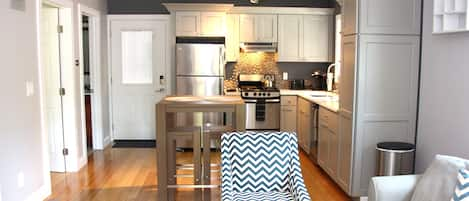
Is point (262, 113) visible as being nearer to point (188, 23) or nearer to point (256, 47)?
point (256, 47)

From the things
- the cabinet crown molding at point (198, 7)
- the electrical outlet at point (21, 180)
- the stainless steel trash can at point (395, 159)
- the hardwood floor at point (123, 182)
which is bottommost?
the hardwood floor at point (123, 182)

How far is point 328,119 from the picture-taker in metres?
4.43

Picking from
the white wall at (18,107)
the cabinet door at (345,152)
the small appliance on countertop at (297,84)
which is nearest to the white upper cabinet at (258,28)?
the small appliance on countertop at (297,84)

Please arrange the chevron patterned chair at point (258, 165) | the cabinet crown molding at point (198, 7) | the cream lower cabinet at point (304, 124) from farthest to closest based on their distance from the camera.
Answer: the cabinet crown molding at point (198, 7)
the cream lower cabinet at point (304, 124)
the chevron patterned chair at point (258, 165)

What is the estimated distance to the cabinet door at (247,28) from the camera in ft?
20.2

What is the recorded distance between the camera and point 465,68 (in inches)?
114

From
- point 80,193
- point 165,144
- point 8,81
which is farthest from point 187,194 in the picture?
point 8,81

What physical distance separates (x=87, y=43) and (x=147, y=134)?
5.75ft

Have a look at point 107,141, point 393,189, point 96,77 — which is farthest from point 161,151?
point 107,141

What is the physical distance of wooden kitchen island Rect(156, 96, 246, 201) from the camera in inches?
142

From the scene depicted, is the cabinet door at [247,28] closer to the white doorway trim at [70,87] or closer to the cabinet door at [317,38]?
the cabinet door at [317,38]

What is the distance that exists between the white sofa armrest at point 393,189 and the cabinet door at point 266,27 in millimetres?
4018

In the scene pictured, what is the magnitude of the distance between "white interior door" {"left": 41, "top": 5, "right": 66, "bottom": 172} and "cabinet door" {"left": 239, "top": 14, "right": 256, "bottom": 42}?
2.71m

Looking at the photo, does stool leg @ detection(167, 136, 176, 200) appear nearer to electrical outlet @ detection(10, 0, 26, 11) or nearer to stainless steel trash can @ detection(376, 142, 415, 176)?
electrical outlet @ detection(10, 0, 26, 11)
